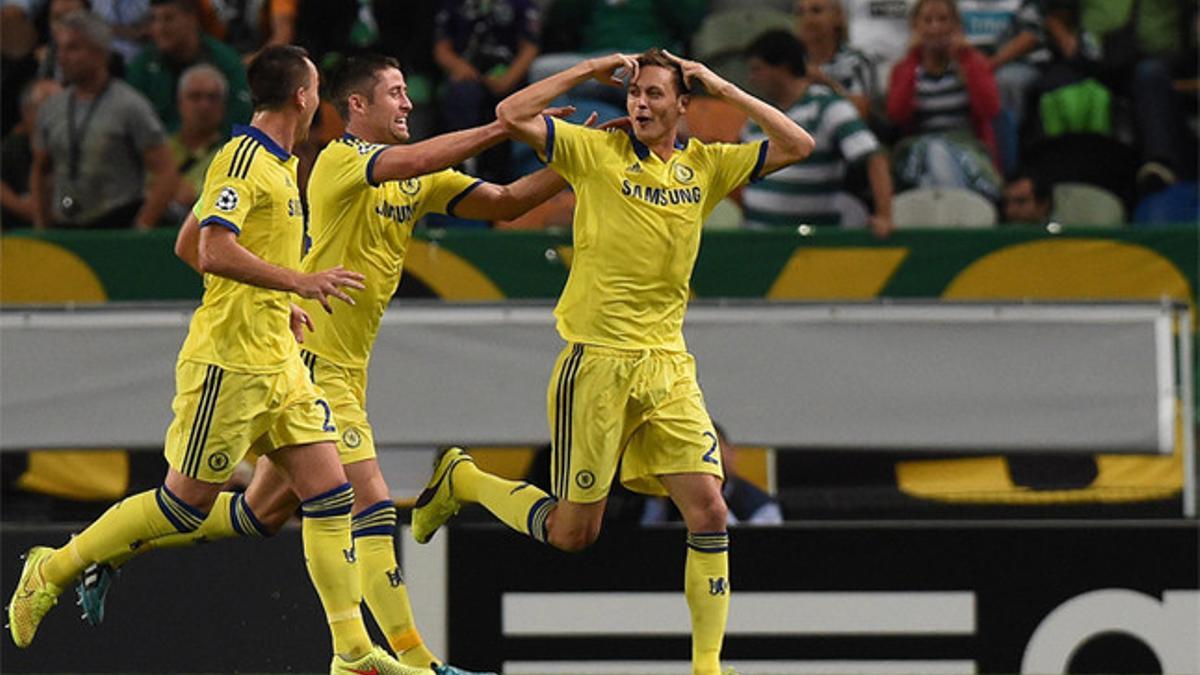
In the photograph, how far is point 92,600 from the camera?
8617mm

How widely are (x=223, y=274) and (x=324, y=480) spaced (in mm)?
830

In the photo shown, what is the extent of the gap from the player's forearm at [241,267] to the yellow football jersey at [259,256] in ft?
0.60

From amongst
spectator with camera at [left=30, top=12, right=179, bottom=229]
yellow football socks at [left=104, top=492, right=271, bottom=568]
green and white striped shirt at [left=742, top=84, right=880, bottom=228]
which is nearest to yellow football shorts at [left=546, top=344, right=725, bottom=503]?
yellow football socks at [left=104, top=492, right=271, bottom=568]

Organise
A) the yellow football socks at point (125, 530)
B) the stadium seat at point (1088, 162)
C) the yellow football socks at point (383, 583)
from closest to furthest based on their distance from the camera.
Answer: the yellow football socks at point (125, 530)
the yellow football socks at point (383, 583)
the stadium seat at point (1088, 162)

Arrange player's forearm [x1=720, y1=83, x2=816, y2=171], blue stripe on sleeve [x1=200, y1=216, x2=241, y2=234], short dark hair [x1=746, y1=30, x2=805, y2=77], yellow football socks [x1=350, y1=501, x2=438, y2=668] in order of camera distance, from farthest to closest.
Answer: short dark hair [x1=746, y1=30, x2=805, y2=77] < yellow football socks [x1=350, y1=501, x2=438, y2=668] < player's forearm [x1=720, y1=83, x2=816, y2=171] < blue stripe on sleeve [x1=200, y1=216, x2=241, y2=234]

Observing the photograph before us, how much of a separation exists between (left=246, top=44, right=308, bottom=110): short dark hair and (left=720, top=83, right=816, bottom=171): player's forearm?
1498mm

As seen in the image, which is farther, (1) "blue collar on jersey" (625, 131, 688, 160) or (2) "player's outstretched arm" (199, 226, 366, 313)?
(1) "blue collar on jersey" (625, 131, 688, 160)

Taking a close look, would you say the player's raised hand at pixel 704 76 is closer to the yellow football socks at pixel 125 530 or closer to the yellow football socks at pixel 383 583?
the yellow football socks at pixel 383 583

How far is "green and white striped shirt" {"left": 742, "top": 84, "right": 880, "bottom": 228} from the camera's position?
11961mm

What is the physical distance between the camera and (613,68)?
8203 mm

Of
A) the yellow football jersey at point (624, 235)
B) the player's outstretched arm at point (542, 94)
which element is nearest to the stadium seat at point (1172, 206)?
the yellow football jersey at point (624, 235)

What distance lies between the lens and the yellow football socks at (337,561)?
8.15 m

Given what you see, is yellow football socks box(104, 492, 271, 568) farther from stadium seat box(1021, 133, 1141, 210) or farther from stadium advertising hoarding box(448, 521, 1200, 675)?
stadium seat box(1021, 133, 1141, 210)

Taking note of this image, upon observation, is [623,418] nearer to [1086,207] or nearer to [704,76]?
[704,76]
